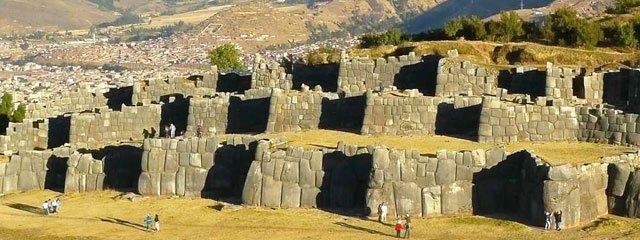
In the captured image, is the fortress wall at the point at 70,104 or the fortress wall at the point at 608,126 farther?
the fortress wall at the point at 70,104

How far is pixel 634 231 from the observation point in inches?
1229

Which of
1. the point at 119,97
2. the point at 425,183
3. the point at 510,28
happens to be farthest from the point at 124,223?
the point at 510,28

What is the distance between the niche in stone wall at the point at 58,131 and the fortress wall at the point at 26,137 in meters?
0.23

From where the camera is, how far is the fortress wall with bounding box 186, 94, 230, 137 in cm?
4812

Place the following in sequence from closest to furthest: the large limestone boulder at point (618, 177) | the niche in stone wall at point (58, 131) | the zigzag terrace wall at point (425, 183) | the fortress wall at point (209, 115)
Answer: the zigzag terrace wall at point (425, 183) → the large limestone boulder at point (618, 177) → the fortress wall at point (209, 115) → the niche in stone wall at point (58, 131)

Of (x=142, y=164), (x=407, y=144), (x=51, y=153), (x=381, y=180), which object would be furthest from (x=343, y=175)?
(x=51, y=153)

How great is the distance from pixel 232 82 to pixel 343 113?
13.3 m

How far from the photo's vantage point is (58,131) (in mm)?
52125

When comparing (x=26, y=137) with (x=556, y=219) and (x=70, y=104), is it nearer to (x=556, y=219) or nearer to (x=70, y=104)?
(x=70, y=104)

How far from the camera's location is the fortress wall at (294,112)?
45531 mm

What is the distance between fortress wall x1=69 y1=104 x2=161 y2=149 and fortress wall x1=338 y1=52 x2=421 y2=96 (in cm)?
987

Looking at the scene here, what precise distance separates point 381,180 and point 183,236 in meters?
6.95

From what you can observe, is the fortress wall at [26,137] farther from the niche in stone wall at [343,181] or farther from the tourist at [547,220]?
the tourist at [547,220]

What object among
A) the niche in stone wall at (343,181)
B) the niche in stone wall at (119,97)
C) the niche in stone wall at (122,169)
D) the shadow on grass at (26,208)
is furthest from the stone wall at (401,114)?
the niche in stone wall at (119,97)
